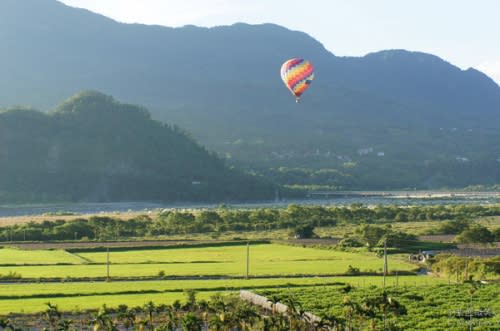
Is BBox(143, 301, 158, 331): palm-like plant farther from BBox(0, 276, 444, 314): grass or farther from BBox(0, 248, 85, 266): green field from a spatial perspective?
BBox(0, 248, 85, 266): green field

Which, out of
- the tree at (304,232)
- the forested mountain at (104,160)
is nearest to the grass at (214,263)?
the tree at (304,232)

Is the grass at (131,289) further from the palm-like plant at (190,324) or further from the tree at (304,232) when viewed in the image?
the tree at (304,232)

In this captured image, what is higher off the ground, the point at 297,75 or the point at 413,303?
the point at 297,75

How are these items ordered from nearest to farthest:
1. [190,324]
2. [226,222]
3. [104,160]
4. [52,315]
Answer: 1. [190,324]
2. [52,315]
3. [226,222]
4. [104,160]

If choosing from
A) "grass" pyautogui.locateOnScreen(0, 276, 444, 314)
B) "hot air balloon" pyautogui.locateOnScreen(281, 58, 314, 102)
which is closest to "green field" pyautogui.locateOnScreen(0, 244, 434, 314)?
"grass" pyautogui.locateOnScreen(0, 276, 444, 314)

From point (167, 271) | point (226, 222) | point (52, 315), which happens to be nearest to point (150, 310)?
point (52, 315)

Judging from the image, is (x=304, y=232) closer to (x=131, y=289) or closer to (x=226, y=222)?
(x=226, y=222)

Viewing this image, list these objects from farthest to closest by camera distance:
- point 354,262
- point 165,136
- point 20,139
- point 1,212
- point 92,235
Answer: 1. point 165,136
2. point 20,139
3. point 1,212
4. point 92,235
5. point 354,262

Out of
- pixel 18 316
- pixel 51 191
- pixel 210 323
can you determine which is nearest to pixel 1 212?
pixel 51 191

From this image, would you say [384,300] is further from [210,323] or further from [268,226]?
[268,226]
